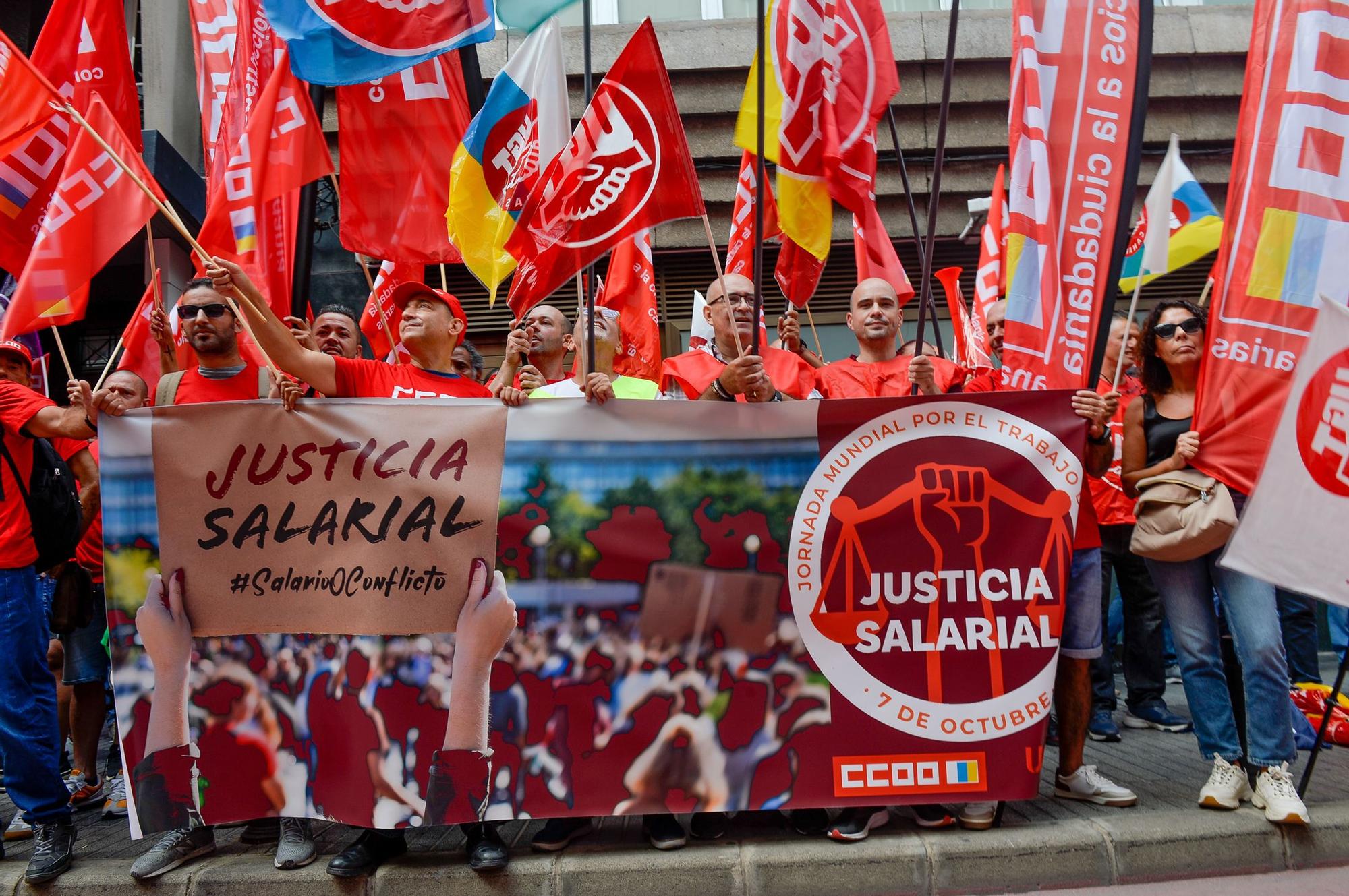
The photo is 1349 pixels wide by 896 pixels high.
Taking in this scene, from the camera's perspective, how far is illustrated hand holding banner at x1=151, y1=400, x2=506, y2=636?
11.3 feet

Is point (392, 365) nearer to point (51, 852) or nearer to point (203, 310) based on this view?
point (203, 310)

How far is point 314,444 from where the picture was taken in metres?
3.54

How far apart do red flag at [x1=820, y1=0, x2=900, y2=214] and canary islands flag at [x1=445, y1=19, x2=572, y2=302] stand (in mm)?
1318

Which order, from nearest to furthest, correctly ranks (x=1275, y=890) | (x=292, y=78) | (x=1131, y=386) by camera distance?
(x=1275, y=890)
(x=292, y=78)
(x=1131, y=386)

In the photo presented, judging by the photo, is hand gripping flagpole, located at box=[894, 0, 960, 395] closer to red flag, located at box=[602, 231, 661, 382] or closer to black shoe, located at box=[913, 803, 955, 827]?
black shoe, located at box=[913, 803, 955, 827]

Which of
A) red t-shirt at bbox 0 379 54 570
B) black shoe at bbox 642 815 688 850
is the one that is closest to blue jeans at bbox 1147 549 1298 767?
black shoe at bbox 642 815 688 850

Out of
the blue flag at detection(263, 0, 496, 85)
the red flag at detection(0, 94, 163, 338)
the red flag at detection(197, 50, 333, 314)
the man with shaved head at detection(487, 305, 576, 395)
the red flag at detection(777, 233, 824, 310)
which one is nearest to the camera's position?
the red flag at detection(0, 94, 163, 338)

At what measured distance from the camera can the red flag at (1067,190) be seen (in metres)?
3.73

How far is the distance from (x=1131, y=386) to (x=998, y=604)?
2579 mm

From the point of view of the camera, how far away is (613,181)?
359 centimetres

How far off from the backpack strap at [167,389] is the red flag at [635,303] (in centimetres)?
320

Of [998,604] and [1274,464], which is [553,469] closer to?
[998,604]

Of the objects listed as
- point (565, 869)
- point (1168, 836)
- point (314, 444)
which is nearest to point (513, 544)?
point (314, 444)

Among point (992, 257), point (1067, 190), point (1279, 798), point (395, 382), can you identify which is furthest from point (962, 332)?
point (395, 382)
